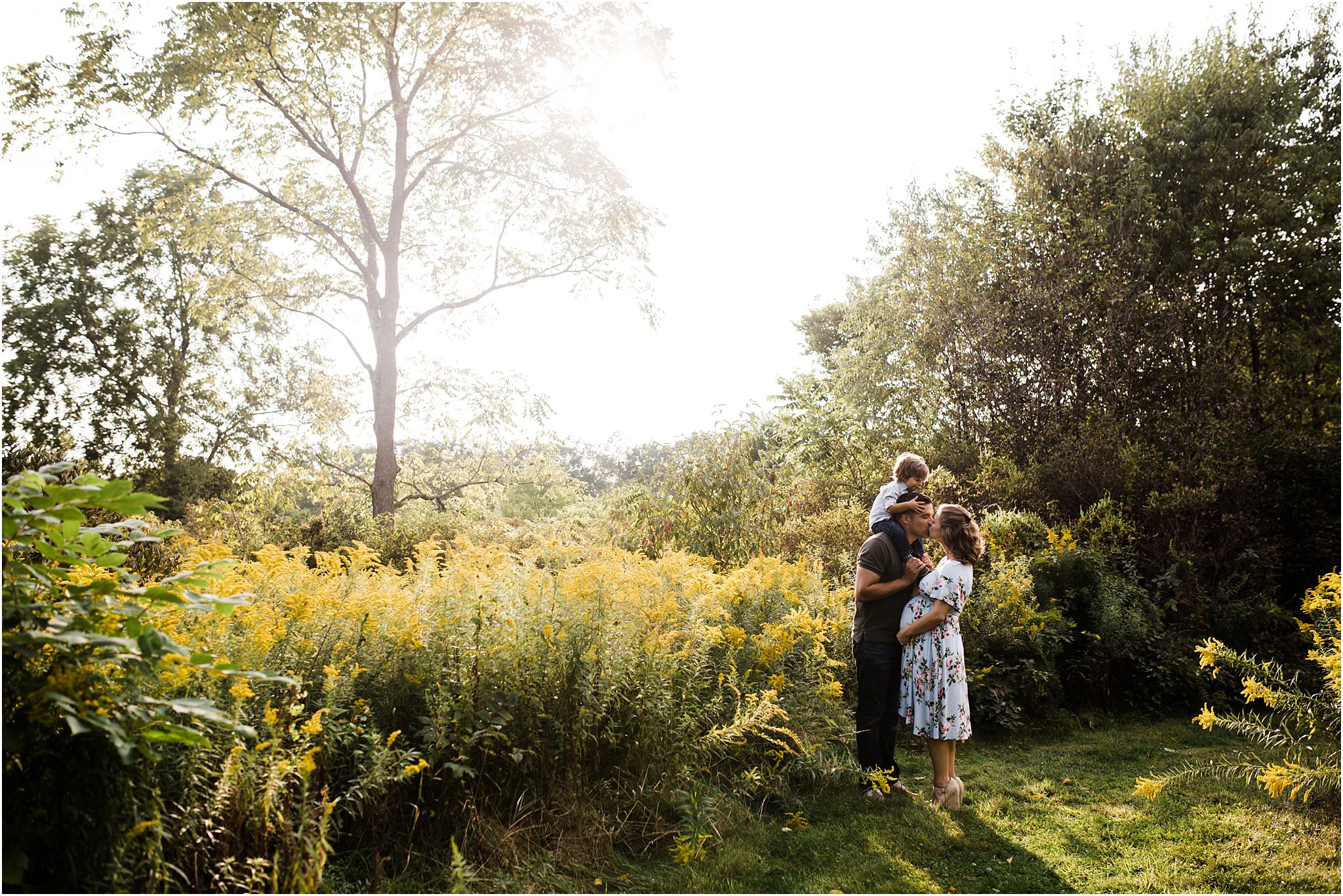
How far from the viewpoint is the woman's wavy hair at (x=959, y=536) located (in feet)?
12.3

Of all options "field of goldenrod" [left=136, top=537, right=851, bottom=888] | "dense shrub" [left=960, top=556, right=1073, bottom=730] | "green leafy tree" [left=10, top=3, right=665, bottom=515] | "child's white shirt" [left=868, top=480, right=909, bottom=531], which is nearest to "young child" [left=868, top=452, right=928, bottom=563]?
"child's white shirt" [left=868, top=480, right=909, bottom=531]

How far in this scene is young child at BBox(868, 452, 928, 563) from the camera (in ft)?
13.0

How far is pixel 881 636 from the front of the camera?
390cm

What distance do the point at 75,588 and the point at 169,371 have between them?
18431mm

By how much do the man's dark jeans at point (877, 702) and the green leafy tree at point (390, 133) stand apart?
9054 mm

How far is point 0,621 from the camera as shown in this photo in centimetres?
172

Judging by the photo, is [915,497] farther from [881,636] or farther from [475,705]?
[475,705]

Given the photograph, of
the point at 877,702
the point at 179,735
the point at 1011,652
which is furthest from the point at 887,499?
the point at 179,735

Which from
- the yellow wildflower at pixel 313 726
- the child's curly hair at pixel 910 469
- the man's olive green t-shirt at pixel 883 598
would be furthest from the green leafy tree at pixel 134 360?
the yellow wildflower at pixel 313 726

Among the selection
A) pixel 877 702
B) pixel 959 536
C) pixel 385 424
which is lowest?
pixel 877 702

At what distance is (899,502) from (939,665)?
2.92 feet

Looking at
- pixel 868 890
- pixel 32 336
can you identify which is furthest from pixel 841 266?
pixel 32 336

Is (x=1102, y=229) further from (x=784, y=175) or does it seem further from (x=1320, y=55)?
(x=784, y=175)

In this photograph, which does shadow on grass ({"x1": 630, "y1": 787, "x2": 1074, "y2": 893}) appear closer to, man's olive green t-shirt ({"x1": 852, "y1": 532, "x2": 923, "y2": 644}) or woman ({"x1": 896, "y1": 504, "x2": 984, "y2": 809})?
woman ({"x1": 896, "y1": 504, "x2": 984, "y2": 809})
